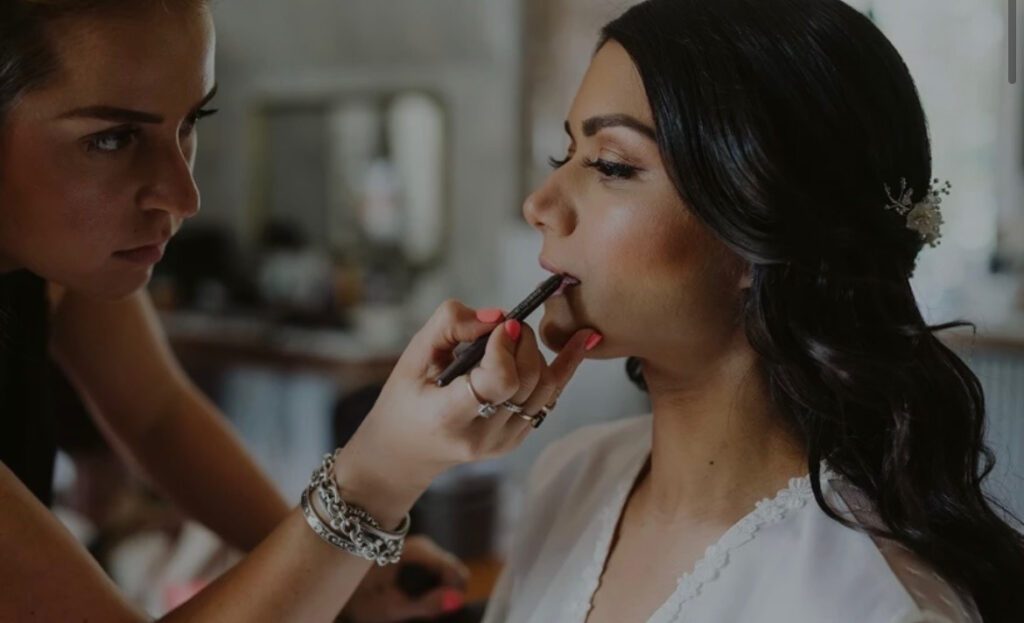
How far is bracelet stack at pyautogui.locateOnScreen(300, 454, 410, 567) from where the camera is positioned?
3.36ft

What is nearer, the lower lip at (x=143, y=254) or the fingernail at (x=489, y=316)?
the fingernail at (x=489, y=316)

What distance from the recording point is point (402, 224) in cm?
566

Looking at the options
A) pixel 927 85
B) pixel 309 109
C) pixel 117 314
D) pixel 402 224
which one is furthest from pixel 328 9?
pixel 117 314

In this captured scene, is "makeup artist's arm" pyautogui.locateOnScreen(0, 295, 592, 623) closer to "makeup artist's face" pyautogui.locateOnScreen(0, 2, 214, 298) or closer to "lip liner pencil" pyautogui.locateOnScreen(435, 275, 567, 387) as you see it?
"lip liner pencil" pyautogui.locateOnScreen(435, 275, 567, 387)

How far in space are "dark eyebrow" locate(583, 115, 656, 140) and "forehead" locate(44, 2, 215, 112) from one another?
0.40 meters

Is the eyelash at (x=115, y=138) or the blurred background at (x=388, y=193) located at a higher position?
the eyelash at (x=115, y=138)

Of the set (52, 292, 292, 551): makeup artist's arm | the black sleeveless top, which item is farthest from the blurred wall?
the black sleeveless top

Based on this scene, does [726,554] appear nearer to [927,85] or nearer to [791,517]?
[791,517]

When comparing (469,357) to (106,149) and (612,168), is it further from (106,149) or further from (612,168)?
(106,149)

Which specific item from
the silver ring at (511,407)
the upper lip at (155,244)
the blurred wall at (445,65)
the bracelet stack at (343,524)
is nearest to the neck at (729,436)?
the silver ring at (511,407)

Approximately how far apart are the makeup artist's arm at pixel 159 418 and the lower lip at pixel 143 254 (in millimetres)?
297

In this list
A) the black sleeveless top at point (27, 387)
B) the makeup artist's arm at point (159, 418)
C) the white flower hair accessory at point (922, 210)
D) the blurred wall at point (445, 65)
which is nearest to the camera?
the white flower hair accessory at point (922, 210)

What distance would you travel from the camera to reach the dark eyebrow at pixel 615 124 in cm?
107

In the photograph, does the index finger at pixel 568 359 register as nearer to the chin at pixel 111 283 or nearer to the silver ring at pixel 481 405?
the silver ring at pixel 481 405
